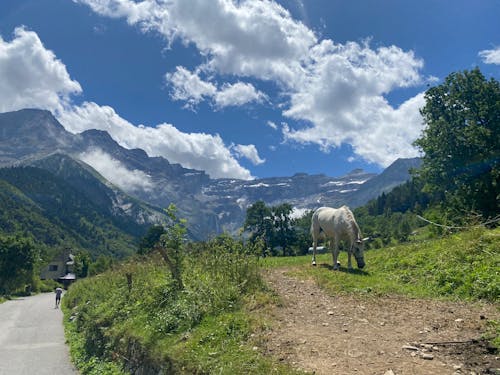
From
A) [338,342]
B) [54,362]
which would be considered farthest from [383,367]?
[54,362]

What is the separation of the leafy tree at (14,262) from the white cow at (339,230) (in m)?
76.2

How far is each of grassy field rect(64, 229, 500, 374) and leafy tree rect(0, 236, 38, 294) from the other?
69106 mm

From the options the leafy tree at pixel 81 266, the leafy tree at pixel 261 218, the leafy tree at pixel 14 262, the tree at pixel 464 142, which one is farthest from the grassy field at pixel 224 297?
the leafy tree at pixel 81 266

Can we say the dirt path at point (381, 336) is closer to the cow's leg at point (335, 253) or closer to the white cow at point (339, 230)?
the cow's leg at point (335, 253)

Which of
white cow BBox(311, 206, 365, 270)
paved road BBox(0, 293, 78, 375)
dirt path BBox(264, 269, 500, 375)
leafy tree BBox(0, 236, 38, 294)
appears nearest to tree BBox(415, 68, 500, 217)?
white cow BBox(311, 206, 365, 270)

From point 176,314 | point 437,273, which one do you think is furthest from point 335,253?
point 176,314

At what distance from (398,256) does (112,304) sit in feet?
45.5

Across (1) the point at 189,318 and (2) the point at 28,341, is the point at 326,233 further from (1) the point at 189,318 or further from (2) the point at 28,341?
(2) the point at 28,341

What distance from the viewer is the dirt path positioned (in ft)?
23.0

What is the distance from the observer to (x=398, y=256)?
59.2 ft

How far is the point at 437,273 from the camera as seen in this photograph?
13.7m

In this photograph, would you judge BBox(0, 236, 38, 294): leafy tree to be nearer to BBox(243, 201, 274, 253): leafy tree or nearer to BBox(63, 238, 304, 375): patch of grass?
BBox(243, 201, 274, 253): leafy tree

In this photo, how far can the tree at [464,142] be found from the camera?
105ft

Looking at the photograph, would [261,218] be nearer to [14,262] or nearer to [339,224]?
[14,262]
